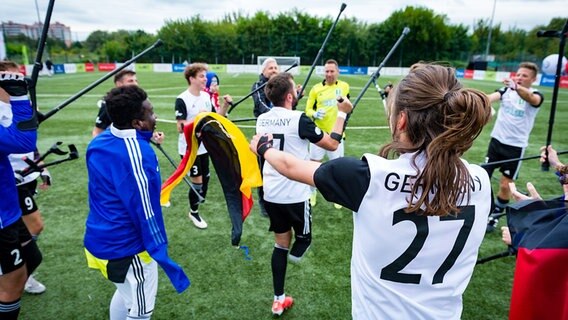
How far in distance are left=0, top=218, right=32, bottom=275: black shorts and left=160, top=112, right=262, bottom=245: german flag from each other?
3.64ft

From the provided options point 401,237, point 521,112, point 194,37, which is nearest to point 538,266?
point 401,237

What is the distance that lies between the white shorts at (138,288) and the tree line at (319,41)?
5588 centimetres

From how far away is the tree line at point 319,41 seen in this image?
57.8 meters

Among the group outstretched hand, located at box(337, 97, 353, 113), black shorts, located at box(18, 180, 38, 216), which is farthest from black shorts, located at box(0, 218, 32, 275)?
outstretched hand, located at box(337, 97, 353, 113)

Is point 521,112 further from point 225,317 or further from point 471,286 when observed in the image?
point 225,317

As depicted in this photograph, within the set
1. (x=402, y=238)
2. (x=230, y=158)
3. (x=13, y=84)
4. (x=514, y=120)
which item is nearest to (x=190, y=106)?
(x=230, y=158)

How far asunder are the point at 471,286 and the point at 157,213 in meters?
3.62

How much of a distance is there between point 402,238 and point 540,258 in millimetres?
1275

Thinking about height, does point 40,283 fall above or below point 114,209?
below

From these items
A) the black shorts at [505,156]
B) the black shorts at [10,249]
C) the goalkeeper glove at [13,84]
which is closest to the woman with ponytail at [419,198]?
the goalkeeper glove at [13,84]

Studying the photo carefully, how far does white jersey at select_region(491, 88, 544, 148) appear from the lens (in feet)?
19.1

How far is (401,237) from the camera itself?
155 centimetres

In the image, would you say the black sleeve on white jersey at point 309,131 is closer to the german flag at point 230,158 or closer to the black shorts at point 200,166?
the german flag at point 230,158

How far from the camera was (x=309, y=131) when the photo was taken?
3.47m
